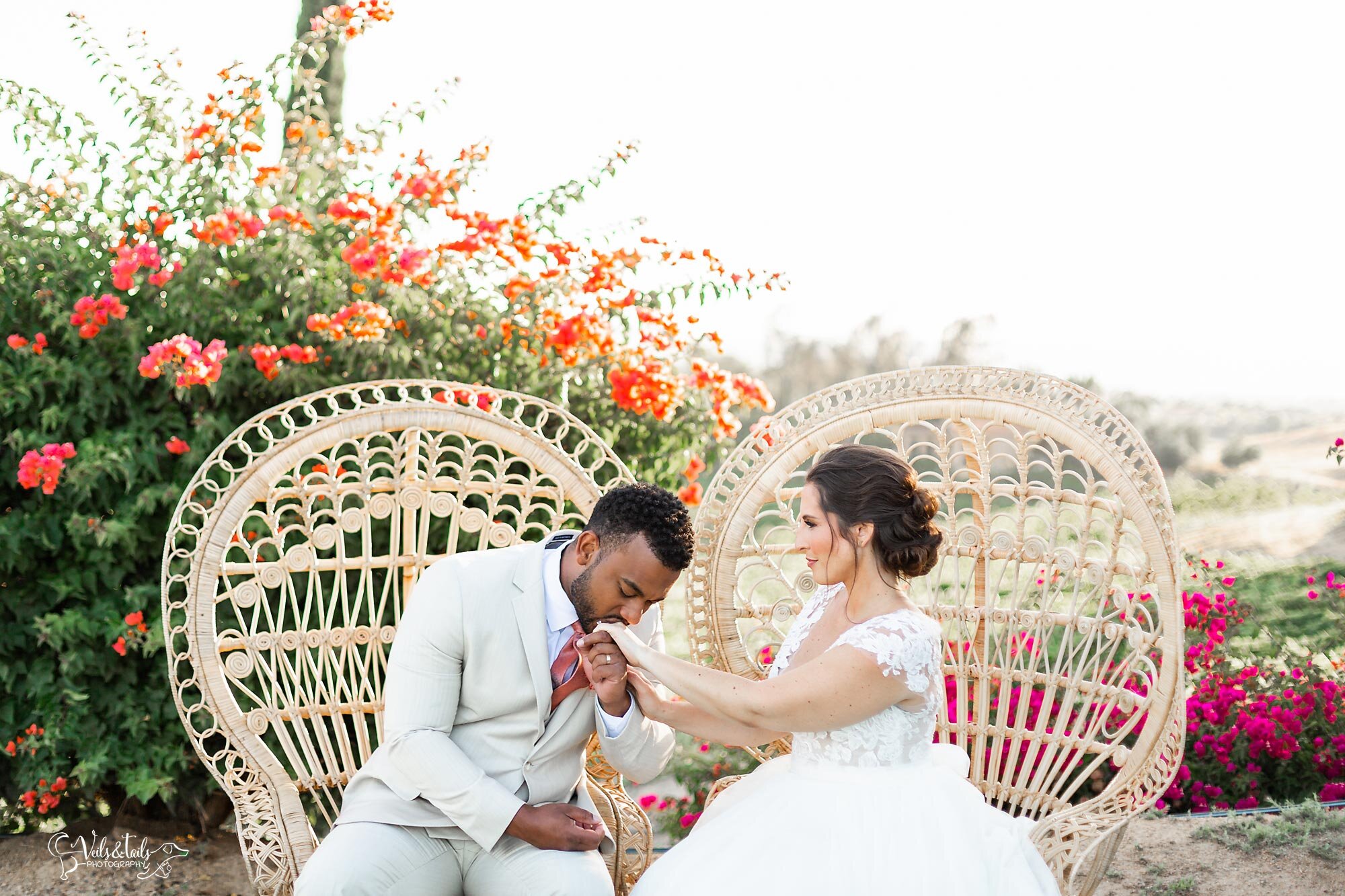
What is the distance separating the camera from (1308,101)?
12.7 m

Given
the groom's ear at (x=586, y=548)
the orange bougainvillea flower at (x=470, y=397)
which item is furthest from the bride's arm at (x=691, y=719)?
the orange bougainvillea flower at (x=470, y=397)

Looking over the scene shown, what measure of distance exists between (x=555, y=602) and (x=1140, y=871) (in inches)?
93.2

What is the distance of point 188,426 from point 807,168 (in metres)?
11.0

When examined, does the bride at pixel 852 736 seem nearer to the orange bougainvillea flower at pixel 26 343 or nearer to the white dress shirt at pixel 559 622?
the white dress shirt at pixel 559 622

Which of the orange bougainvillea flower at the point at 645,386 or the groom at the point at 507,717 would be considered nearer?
the groom at the point at 507,717

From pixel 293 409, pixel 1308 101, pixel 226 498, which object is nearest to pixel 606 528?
pixel 226 498

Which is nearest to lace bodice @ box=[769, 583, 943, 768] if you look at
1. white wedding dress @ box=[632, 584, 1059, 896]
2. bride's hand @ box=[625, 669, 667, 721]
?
white wedding dress @ box=[632, 584, 1059, 896]

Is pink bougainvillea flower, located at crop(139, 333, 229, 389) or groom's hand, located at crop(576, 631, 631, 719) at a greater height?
pink bougainvillea flower, located at crop(139, 333, 229, 389)

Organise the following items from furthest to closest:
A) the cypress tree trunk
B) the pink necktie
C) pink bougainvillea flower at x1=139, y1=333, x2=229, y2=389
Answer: the cypress tree trunk → pink bougainvillea flower at x1=139, y1=333, x2=229, y2=389 → the pink necktie

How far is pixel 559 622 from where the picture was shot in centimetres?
260

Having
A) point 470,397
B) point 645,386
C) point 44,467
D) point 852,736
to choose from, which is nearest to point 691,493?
point 645,386

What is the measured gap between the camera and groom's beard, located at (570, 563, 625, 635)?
2535mm

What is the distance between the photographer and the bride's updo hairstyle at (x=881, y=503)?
8.04 feet

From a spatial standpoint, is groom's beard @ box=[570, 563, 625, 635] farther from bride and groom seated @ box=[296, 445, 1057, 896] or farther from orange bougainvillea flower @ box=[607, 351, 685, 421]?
orange bougainvillea flower @ box=[607, 351, 685, 421]
